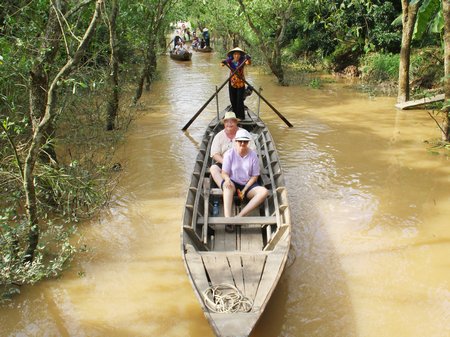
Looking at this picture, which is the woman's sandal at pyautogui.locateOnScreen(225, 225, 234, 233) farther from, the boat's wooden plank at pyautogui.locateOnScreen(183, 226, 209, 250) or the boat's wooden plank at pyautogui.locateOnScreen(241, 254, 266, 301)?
the boat's wooden plank at pyautogui.locateOnScreen(241, 254, 266, 301)

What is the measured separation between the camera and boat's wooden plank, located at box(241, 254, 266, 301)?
139 inches

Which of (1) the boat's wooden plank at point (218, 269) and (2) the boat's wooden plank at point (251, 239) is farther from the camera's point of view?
(2) the boat's wooden plank at point (251, 239)

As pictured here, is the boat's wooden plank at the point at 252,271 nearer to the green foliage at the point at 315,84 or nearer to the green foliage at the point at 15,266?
the green foliage at the point at 15,266

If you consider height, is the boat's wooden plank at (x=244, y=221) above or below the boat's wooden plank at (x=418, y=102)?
below

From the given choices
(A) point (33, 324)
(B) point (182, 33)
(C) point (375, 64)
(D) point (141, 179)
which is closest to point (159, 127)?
(D) point (141, 179)

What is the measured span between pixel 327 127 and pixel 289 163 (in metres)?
2.73

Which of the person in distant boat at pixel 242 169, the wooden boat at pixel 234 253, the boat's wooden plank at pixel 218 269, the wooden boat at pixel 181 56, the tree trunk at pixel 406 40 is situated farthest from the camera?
the wooden boat at pixel 181 56

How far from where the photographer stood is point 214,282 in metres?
3.63

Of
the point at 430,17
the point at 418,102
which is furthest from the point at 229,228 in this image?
the point at 430,17

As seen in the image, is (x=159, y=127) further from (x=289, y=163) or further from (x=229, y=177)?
(x=229, y=177)

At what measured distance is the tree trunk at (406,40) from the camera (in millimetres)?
10177

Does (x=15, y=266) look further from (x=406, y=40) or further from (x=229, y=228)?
(x=406, y=40)

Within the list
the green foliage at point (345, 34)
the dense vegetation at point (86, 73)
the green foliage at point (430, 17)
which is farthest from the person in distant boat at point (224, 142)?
the green foliage at point (345, 34)

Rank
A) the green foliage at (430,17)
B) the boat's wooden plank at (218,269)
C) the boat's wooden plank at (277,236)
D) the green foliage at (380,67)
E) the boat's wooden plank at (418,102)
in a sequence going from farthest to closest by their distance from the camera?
the green foliage at (380,67), the boat's wooden plank at (418,102), the green foliage at (430,17), the boat's wooden plank at (277,236), the boat's wooden plank at (218,269)
